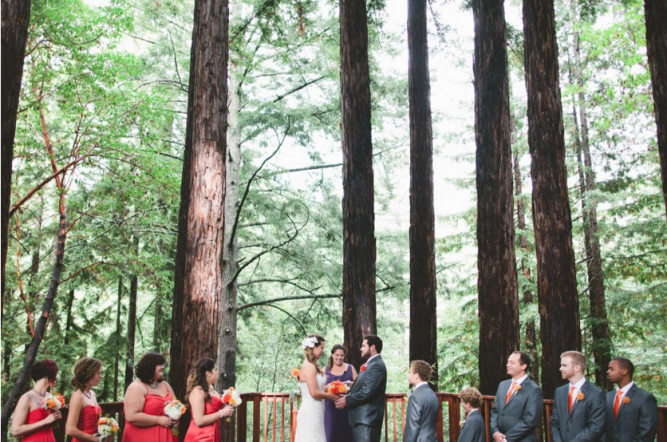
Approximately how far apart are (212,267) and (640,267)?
1280 cm

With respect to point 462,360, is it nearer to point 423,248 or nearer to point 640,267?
point 640,267

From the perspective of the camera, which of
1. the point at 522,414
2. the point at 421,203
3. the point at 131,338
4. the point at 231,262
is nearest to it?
the point at 522,414

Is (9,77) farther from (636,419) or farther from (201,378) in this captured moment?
(636,419)

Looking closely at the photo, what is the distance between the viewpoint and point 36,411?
18.2 ft

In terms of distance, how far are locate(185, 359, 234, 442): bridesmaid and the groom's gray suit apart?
6.03 ft

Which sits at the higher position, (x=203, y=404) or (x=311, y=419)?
(x=203, y=404)

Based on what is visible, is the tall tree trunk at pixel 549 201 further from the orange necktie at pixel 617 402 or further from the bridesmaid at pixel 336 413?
the bridesmaid at pixel 336 413

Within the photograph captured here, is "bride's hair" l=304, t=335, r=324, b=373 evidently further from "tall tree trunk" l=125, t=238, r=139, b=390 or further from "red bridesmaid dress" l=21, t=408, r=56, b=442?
"tall tree trunk" l=125, t=238, r=139, b=390

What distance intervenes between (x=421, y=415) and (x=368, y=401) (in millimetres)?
1077

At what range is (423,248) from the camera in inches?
413

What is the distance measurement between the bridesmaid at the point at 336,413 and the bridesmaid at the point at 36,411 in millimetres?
3451

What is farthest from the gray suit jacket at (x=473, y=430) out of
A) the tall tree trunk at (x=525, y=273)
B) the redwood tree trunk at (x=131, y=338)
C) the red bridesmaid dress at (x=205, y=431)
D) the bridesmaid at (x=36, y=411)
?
the redwood tree trunk at (x=131, y=338)

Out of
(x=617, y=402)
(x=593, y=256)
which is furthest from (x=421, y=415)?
(x=593, y=256)

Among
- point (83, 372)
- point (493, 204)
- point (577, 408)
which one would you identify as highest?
point (493, 204)
